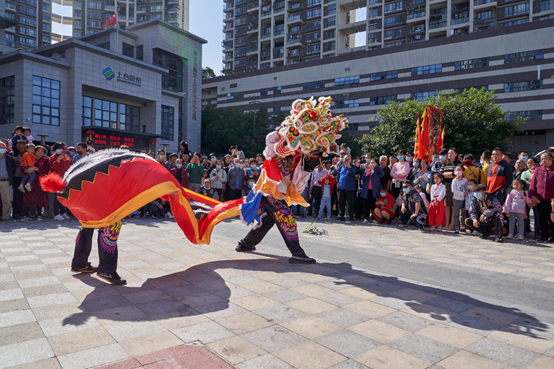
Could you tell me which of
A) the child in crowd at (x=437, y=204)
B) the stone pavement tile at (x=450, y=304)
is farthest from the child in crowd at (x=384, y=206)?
the stone pavement tile at (x=450, y=304)

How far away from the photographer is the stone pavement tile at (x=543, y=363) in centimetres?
266

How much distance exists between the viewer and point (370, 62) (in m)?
47.2

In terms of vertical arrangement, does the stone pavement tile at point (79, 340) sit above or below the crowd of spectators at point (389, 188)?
below

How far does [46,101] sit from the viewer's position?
25453mm

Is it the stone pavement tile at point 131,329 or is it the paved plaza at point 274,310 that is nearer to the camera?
the paved plaza at point 274,310

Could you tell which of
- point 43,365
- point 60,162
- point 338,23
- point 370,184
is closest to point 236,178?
point 370,184

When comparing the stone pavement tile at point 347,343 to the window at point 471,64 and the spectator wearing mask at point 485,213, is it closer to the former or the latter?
the spectator wearing mask at point 485,213

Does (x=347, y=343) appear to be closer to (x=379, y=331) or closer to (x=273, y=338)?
(x=379, y=331)

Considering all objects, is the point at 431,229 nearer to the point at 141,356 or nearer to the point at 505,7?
the point at 141,356

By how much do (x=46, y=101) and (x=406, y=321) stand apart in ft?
91.5

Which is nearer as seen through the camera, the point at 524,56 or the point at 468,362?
the point at 468,362

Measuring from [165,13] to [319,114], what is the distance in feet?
242

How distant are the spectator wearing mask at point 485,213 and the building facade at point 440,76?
31.2 meters

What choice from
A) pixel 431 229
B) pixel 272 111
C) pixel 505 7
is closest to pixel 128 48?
pixel 272 111
